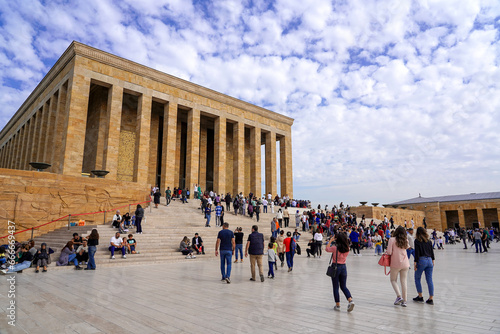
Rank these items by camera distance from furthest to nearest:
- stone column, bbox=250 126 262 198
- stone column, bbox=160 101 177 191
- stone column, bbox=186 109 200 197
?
stone column, bbox=250 126 262 198
stone column, bbox=186 109 200 197
stone column, bbox=160 101 177 191

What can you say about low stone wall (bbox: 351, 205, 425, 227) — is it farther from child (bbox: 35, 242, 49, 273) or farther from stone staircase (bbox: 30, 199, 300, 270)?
child (bbox: 35, 242, 49, 273)

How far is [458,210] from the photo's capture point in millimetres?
42281

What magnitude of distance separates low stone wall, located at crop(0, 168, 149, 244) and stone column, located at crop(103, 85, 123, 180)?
5.42m

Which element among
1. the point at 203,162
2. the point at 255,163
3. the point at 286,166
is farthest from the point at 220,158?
the point at 286,166

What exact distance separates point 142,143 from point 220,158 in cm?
704

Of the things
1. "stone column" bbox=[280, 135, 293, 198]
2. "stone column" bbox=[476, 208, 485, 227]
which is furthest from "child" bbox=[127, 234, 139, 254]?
"stone column" bbox=[476, 208, 485, 227]

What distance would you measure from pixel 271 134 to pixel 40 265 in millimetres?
26054

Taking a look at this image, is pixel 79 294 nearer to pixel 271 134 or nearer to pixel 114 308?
pixel 114 308

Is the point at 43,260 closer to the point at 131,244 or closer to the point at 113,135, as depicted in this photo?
the point at 131,244

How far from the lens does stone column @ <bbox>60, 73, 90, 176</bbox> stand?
19828 mm

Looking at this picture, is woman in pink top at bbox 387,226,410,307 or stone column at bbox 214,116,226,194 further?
stone column at bbox 214,116,226,194

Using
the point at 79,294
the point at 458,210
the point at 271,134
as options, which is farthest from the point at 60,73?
the point at 458,210

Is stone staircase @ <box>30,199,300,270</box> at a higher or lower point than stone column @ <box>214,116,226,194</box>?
lower

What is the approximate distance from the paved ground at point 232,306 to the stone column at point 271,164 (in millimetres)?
23818
